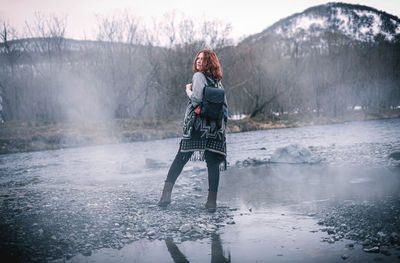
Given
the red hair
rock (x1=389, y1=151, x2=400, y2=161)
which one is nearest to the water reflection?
the red hair

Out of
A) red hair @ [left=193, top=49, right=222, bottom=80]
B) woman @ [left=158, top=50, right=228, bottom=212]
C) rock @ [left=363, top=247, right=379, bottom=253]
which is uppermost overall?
red hair @ [left=193, top=49, right=222, bottom=80]

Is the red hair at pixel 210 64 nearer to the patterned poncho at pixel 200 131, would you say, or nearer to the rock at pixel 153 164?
the patterned poncho at pixel 200 131

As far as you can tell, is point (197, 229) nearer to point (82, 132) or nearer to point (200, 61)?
point (200, 61)

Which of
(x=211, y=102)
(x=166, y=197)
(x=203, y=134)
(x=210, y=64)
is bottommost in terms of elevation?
(x=166, y=197)

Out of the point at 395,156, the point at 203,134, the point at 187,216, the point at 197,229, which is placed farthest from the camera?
the point at 395,156

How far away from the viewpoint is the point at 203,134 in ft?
13.5

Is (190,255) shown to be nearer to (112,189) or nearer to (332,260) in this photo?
(332,260)

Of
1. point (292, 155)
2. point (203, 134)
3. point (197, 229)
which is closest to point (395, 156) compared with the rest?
point (292, 155)

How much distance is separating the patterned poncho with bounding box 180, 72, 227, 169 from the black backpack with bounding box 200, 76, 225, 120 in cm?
7

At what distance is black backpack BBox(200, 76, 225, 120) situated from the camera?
401 cm

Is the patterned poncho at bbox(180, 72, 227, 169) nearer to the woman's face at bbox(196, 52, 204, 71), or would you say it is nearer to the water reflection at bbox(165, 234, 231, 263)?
the woman's face at bbox(196, 52, 204, 71)

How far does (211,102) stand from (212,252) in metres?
1.82

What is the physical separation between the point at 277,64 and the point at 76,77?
20.3m

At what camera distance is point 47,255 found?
2.88 m
